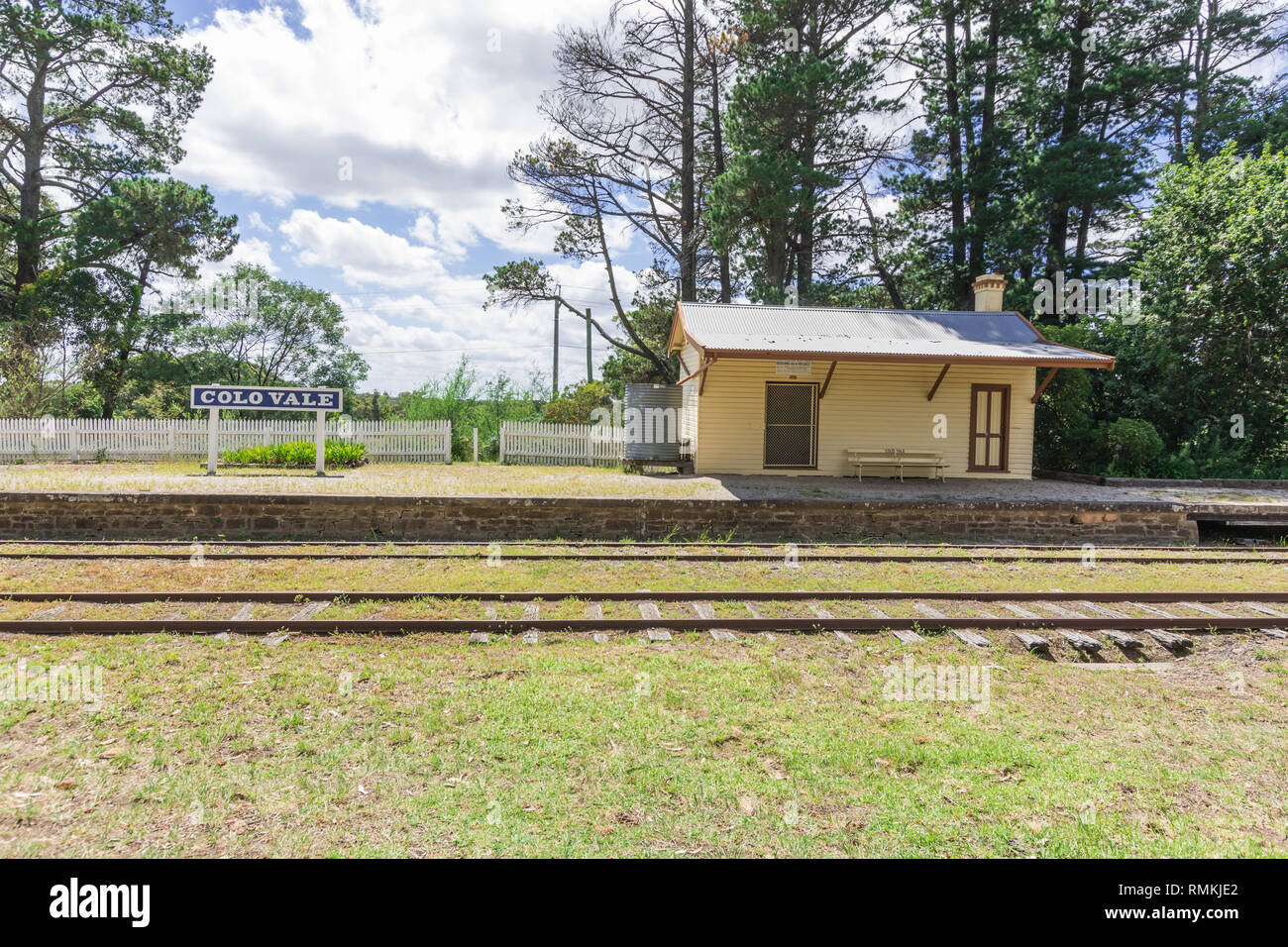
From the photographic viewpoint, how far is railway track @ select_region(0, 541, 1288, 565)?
8.63m

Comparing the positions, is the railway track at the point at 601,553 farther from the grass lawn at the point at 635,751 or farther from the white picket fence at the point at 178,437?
the white picket fence at the point at 178,437

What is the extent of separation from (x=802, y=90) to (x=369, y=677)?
2190 centimetres

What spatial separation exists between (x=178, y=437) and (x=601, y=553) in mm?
15758

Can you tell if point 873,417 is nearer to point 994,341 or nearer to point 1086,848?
point 994,341

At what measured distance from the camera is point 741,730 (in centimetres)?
401

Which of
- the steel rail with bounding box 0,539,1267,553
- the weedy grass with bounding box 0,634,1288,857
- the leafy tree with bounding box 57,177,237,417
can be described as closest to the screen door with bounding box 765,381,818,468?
the steel rail with bounding box 0,539,1267,553

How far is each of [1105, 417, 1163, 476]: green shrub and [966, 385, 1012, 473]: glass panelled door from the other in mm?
3600

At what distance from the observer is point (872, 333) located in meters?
16.3

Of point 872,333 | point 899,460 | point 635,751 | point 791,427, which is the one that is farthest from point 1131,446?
point 635,751

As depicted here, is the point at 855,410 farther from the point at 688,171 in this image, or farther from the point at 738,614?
the point at 688,171

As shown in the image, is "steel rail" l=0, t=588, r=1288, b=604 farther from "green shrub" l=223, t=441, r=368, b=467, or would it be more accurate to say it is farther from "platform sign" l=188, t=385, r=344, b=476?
"green shrub" l=223, t=441, r=368, b=467

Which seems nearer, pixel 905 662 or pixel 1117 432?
pixel 905 662

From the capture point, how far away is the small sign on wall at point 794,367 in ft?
50.3

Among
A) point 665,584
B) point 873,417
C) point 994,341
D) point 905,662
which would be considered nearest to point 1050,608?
point 905,662
